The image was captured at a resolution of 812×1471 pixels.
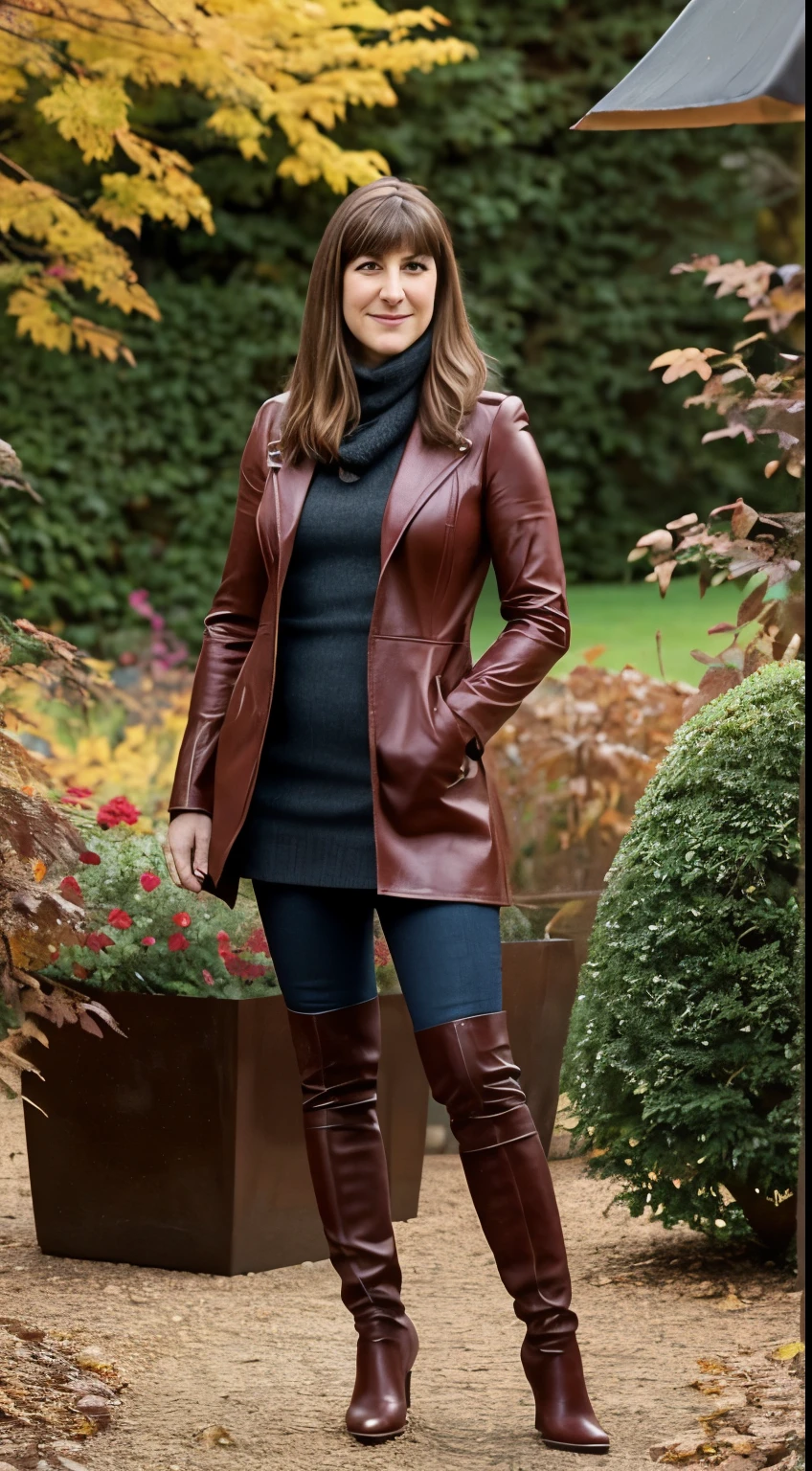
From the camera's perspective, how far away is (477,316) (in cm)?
1102

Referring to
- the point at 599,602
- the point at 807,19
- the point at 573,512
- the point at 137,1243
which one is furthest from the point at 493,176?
the point at 807,19

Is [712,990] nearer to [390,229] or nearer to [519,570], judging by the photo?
[519,570]

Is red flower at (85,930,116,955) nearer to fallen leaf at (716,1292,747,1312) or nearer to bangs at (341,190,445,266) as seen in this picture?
fallen leaf at (716,1292,747,1312)

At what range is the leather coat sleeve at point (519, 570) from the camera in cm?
250

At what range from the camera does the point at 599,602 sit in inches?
408

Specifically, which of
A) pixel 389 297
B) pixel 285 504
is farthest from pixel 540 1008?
pixel 389 297

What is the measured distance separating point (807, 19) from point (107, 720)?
19.8ft

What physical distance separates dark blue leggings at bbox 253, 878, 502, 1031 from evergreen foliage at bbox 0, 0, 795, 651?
6806mm

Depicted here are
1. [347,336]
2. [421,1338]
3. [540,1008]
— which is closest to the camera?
[347,336]

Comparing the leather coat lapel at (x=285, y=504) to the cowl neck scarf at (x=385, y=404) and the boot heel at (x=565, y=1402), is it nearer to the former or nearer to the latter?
the cowl neck scarf at (x=385, y=404)

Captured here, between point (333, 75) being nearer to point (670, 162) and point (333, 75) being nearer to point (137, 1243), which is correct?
point (137, 1243)

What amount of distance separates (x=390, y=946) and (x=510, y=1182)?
0.38 meters

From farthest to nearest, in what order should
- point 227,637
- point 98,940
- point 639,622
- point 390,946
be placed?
point 639,622 < point 98,940 < point 227,637 < point 390,946

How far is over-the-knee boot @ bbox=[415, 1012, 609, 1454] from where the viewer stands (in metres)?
2.44
